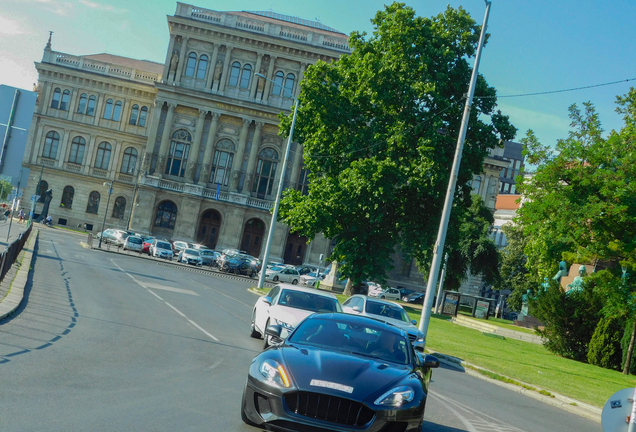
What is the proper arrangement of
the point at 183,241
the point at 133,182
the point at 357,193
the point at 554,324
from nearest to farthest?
the point at 554,324, the point at 357,193, the point at 183,241, the point at 133,182

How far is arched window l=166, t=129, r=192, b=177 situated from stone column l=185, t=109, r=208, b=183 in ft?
2.82

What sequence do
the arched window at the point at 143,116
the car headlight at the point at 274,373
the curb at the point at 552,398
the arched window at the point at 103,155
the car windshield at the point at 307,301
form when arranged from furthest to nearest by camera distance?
the arched window at the point at 143,116 → the arched window at the point at 103,155 → the car windshield at the point at 307,301 → the curb at the point at 552,398 → the car headlight at the point at 274,373

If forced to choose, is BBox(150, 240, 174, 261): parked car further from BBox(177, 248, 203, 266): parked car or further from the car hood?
the car hood

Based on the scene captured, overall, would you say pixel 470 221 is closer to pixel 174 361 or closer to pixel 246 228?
pixel 246 228

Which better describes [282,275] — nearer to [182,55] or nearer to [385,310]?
[182,55]

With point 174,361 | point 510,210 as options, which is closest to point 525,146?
point 174,361

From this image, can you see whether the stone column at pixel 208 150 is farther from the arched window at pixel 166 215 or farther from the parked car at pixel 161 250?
the parked car at pixel 161 250

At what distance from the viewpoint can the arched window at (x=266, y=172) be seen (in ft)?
256

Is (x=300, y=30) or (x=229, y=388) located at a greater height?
(x=300, y=30)

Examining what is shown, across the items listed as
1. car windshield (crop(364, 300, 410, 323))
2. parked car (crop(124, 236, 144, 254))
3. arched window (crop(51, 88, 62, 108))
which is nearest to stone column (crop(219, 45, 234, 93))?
parked car (crop(124, 236, 144, 254))

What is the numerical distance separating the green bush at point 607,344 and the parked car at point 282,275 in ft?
104

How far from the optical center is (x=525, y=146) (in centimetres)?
3231

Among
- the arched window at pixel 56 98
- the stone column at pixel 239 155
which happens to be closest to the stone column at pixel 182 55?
the stone column at pixel 239 155

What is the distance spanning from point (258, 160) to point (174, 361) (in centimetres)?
6708
